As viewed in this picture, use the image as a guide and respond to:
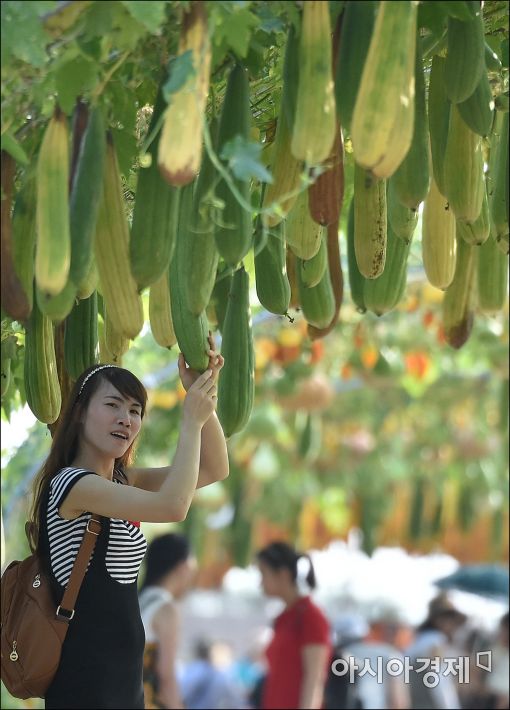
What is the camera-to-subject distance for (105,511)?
10.5 ft

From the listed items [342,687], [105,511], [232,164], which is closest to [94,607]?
[105,511]

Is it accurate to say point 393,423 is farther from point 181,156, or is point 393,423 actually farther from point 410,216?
point 181,156

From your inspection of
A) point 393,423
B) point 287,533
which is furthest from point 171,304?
point 287,533

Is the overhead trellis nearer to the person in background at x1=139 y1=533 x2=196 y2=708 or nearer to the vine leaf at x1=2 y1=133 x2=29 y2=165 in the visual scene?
the vine leaf at x1=2 y1=133 x2=29 y2=165

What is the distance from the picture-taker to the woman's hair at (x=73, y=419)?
341 centimetres

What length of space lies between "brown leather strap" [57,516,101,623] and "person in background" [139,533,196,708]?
3.50 meters

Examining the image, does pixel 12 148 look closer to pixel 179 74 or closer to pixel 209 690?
pixel 179 74

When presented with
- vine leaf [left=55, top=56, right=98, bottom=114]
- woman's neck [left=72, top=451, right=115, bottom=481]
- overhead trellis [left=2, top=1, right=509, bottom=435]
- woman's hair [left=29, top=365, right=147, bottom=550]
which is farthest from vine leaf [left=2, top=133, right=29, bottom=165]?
woman's neck [left=72, top=451, right=115, bottom=481]

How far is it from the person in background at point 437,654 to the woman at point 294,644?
5.42 feet

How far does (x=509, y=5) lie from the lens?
3020 millimetres

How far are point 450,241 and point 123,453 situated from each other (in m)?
1.04

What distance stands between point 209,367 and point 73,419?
53 centimetres

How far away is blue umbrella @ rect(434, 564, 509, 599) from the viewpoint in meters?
10.7

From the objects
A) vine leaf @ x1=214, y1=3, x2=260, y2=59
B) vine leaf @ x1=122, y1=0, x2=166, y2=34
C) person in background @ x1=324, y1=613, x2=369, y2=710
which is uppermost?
vine leaf @ x1=214, y1=3, x2=260, y2=59
